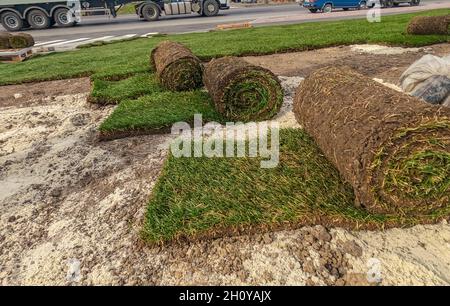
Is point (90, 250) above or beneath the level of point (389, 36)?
beneath

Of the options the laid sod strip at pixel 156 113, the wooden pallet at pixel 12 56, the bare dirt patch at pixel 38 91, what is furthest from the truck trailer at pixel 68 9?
the laid sod strip at pixel 156 113

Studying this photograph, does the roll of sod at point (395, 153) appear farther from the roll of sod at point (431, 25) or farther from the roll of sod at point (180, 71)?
the roll of sod at point (431, 25)

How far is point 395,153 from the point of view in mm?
2992

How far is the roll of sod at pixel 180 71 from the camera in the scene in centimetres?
742

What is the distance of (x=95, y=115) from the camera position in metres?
7.12

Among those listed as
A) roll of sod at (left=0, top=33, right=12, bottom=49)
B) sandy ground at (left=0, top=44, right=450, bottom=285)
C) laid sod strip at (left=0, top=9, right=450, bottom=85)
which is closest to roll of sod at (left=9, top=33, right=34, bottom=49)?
roll of sod at (left=0, top=33, right=12, bottom=49)

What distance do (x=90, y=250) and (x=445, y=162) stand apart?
3867 mm

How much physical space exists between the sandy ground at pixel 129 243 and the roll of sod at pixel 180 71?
7.84 ft

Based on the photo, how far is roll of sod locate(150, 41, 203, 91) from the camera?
24.3 feet

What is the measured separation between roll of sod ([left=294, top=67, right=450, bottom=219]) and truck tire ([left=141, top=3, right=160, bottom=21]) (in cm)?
2565

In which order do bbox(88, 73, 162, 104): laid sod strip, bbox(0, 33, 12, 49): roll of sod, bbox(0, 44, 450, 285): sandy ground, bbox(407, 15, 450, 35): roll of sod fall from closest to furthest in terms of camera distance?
bbox(0, 44, 450, 285): sandy ground < bbox(88, 73, 162, 104): laid sod strip < bbox(407, 15, 450, 35): roll of sod < bbox(0, 33, 12, 49): roll of sod

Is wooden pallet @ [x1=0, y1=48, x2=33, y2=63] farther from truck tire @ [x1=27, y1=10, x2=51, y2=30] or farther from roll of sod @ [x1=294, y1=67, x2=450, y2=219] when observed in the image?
roll of sod @ [x1=294, y1=67, x2=450, y2=219]
